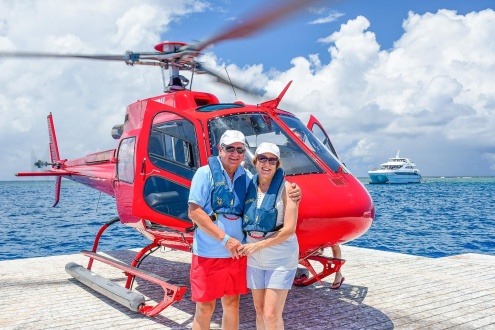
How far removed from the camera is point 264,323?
3.74m

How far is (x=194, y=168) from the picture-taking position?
17.5ft

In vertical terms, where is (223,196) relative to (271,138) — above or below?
below

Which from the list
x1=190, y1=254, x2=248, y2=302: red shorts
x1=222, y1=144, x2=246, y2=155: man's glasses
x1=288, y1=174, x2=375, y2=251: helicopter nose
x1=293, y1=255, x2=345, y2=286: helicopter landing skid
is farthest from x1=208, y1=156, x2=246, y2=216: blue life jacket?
x1=293, y1=255, x2=345, y2=286: helicopter landing skid

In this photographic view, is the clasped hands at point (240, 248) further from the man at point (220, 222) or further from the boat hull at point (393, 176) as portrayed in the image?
the boat hull at point (393, 176)

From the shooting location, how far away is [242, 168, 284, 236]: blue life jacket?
3592mm

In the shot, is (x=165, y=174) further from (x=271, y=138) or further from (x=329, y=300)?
(x=329, y=300)

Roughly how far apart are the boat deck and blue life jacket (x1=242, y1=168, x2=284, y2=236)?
192 centimetres

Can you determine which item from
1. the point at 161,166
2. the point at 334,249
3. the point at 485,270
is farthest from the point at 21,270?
the point at 485,270

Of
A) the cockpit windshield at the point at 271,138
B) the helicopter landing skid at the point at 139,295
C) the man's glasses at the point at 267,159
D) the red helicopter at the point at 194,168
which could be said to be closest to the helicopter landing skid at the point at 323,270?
the red helicopter at the point at 194,168

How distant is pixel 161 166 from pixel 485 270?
19.1 feet

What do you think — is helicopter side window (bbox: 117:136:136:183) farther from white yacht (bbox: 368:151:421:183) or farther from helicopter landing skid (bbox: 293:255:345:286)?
white yacht (bbox: 368:151:421:183)

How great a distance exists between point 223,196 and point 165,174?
6.30 feet

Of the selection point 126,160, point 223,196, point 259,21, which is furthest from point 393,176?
→ point 223,196

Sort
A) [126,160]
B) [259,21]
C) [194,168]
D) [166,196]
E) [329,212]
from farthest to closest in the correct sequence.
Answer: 1. [126,160]
2. [166,196]
3. [194,168]
4. [329,212]
5. [259,21]
